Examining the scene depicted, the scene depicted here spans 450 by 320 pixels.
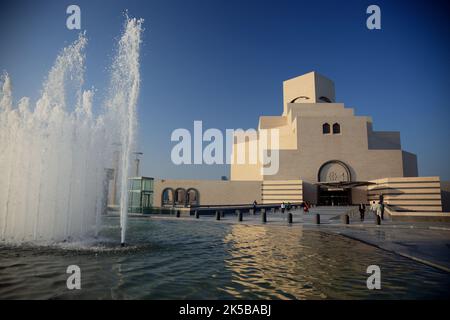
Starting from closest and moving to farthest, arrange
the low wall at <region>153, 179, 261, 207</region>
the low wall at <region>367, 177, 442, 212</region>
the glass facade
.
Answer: the glass facade, the low wall at <region>367, 177, 442, 212</region>, the low wall at <region>153, 179, 261, 207</region>

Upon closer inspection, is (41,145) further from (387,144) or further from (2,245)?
(387,144)

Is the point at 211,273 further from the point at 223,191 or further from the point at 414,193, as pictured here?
the point at 414,193

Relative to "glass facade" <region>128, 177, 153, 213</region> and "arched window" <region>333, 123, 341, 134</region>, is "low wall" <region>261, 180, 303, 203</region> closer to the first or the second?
"arched window" <region>333, 123, 341, 134</region>

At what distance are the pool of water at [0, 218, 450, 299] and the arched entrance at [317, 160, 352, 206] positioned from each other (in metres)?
37.7

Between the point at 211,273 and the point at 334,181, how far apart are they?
137 ft

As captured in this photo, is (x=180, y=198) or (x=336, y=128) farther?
(x=180, y=198)

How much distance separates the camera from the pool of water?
15.9 ft

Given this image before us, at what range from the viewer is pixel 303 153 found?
45781 mm

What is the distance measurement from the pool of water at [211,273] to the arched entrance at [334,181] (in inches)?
1483

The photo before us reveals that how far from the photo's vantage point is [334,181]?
43.7m

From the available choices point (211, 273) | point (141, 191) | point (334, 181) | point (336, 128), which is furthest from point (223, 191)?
point (211, 273)

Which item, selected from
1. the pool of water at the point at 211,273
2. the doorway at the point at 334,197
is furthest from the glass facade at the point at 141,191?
the doorway at the point at 334,197

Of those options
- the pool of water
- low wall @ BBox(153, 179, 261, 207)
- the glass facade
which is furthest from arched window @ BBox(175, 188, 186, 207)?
the pool of water
